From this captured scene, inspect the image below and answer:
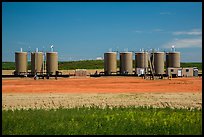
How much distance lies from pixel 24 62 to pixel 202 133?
5455cm

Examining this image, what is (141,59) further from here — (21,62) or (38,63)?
(21,62)

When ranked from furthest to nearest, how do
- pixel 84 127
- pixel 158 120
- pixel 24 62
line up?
pixel 24 62
pixel 158 120
pixel 84 127

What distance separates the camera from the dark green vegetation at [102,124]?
9.38m

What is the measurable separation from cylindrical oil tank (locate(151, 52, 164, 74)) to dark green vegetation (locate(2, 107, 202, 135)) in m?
49.8

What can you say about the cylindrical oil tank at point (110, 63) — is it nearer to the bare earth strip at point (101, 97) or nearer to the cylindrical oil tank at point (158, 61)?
the cylindrical oil tank at point (158, 61)

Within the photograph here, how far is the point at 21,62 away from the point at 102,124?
52.6m

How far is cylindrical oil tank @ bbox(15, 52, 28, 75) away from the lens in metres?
60.8

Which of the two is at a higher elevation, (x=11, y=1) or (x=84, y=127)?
(x=11, y=1)

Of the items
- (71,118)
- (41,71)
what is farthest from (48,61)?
(71,118)

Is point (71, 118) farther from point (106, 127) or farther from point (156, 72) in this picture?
point (156, 72)

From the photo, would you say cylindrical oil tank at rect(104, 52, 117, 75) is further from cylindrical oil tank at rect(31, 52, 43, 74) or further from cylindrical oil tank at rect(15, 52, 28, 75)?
cylindrical oil tank at rect(15, 52, 28, 75)

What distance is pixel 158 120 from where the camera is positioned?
1089cm

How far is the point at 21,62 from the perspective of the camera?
61031 mm

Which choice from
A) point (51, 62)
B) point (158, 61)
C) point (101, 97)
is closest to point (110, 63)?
point (158, 61)
